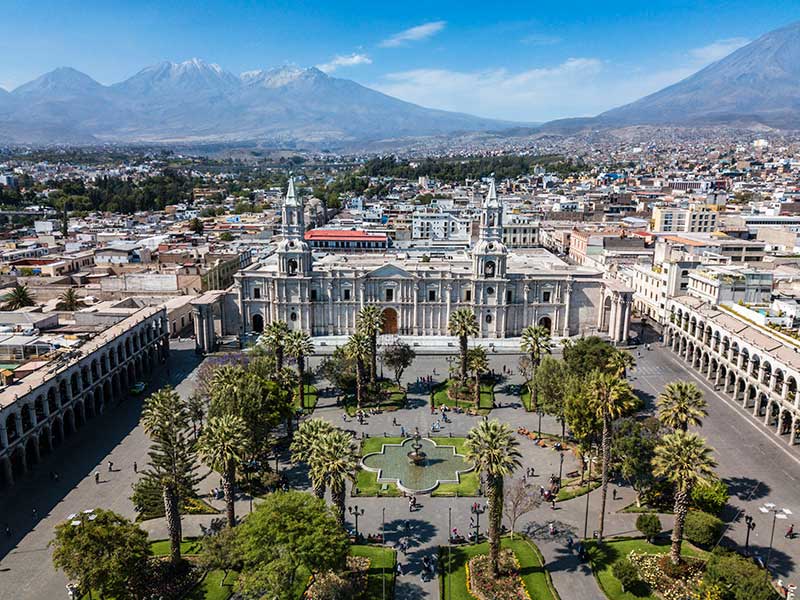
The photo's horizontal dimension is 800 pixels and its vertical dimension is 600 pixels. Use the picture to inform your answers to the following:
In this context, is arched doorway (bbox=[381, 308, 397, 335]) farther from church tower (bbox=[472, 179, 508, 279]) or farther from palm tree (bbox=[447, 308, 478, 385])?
palm tree (bbox=[447, 308, 478, 385])

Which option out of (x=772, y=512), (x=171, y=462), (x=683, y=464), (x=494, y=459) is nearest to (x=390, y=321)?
(x=171, y=462)

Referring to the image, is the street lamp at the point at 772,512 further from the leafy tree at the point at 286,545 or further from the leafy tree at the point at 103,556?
the leafy tree at the point at 103,556

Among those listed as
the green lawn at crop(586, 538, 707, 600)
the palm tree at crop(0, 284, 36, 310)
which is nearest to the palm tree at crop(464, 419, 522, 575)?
the green lawn at crop(586, 538, 707, 600)

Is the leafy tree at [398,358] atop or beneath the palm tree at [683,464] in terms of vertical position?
beneath

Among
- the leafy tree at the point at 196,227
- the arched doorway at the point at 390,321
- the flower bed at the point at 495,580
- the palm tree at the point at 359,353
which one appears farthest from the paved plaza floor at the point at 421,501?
the leafy tree at the point at 196,227

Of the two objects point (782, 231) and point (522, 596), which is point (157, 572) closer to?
point (522, 596)
